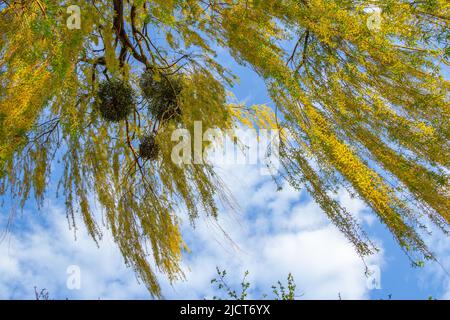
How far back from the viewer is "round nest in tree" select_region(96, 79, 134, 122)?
307cm

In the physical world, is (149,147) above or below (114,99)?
below

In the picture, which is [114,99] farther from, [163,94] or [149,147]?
[149,147]

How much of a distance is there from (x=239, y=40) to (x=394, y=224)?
4.46 ft

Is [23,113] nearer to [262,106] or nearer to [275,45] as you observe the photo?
[275,45]

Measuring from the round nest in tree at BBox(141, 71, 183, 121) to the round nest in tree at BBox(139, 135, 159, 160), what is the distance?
204 mm

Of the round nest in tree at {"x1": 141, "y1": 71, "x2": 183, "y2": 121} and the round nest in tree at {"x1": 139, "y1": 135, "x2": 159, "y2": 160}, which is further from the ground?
the round nest in tree at {"x1": 141, "y1": 71, "x2": 183, "y2": 121}

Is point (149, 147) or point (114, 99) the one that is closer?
point (114, 99)

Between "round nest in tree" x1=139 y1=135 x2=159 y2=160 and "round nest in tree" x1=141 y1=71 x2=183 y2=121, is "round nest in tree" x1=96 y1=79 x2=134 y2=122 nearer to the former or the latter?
"round nest in tree" x1=141 y1=71 x2=183 y2=121

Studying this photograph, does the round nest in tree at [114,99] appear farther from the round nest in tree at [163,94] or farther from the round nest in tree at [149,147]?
the round nest in tree at [149,147]

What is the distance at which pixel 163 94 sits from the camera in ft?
10.3

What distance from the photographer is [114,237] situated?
11.3ft

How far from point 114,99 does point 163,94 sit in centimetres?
33

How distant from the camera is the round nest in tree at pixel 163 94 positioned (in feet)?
10.2

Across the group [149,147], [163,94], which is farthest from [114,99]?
[149,147]
